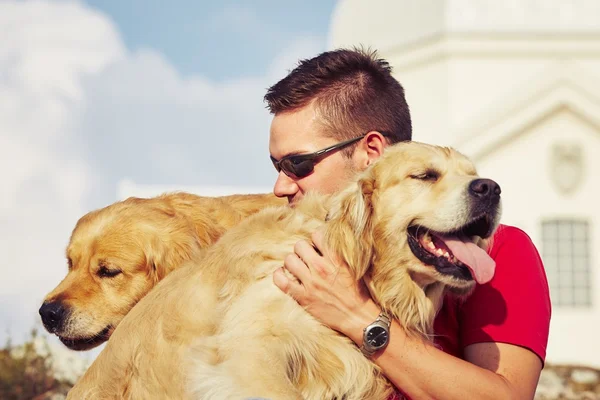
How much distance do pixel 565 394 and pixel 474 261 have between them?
300 inches

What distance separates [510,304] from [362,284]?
0.69m

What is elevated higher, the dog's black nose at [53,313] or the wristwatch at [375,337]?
the dog's black nose at [53,313]

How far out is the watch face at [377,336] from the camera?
4.11 m

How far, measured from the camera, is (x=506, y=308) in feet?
14.1

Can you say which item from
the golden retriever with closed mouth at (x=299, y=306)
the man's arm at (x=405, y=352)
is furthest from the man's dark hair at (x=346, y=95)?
the man's arm at (x=405, y=352)

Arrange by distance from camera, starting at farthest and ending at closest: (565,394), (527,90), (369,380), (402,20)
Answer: (402,20), (527,90), (565,394), (369,380)

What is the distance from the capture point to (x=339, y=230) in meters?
4.18

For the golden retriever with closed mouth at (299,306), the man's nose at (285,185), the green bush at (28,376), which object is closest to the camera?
the golden retriever with closed mouth at (299,306)

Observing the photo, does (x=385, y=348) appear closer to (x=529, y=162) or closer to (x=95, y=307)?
(x=95, y=307)

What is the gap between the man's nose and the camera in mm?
4910

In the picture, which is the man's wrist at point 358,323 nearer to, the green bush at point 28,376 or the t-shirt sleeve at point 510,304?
the t-shirt sleeve at point 510,304

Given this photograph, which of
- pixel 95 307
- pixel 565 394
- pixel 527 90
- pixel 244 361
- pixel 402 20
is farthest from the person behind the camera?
pixel 402 20

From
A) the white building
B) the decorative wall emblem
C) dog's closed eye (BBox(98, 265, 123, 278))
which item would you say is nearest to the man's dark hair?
dog's closed eye (BBox(98, 265, 123, 278))

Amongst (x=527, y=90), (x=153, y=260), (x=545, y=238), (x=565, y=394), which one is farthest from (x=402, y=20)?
(x=153, y=260)
